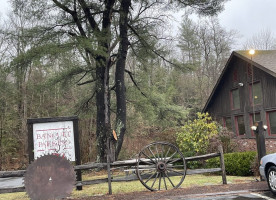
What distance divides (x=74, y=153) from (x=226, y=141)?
9161mm

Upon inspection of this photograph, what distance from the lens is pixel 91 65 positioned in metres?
17.1

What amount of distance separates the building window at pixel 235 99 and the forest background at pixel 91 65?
472 cm

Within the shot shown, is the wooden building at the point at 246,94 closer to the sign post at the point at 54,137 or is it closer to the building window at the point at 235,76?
the building window at the point at 235,76

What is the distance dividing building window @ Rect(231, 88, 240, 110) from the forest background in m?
4.72

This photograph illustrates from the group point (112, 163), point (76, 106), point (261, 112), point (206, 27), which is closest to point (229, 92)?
point (261, 112)

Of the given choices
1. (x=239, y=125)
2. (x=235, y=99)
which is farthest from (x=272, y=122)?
(x=235, y=99)

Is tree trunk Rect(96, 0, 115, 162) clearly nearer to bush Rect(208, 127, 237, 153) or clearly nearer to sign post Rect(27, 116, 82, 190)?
bush Rect(208, 127, 237, 153)

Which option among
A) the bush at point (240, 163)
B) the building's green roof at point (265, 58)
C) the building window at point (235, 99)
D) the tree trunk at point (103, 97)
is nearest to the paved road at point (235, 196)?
the bush at point (240, 163)

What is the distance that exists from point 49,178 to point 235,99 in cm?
1749

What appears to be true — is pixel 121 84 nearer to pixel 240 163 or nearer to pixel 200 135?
pixel 200 135

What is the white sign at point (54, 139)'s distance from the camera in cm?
944

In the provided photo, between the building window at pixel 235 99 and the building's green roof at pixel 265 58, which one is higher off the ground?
the building's green roof at pixel 265 58

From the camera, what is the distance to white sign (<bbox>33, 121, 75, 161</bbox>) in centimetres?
944

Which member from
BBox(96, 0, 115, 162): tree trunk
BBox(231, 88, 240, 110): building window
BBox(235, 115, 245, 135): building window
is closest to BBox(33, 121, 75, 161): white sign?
BBox(96, 0, 115, 162): tree trunk
